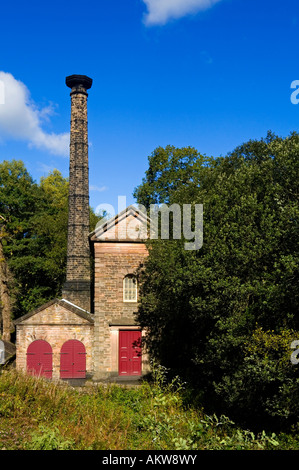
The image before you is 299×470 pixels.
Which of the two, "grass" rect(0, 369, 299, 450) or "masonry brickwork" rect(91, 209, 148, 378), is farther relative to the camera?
"masonry brickwork" rect(91, 209, 148, 378)

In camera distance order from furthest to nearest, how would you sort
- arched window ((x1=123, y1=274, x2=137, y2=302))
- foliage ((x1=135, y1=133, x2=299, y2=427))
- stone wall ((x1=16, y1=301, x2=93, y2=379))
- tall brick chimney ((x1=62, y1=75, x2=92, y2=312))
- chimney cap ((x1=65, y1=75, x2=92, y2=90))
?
chimney cap ((x1=65, y1=75, x2=92, y2=90)) → tall brick chimney ((x1=62, y1=75, x2=92, y2=312)) → arched window ((x1=123, y1=274, x2=137, y2=302)) → stone wall ((x1=16, y1=301, x2=93, y2=379)) → foliage ((x1=135, y1=133, x2=299, y2=427))

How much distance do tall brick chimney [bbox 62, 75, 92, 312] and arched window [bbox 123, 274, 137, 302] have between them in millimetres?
5966

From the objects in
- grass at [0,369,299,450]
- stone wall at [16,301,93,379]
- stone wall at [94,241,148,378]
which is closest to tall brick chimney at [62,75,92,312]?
stone wall at [16,301,93,379]

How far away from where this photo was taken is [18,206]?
37.5 m

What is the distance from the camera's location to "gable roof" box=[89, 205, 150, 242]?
21.2 m

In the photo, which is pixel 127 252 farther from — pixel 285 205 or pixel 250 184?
pixel 285 205

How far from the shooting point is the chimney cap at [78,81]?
28219mm

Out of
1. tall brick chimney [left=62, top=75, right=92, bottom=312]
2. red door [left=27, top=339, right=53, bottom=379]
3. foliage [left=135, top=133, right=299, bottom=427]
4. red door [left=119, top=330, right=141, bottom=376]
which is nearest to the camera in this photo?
foliage [left=135, top=133, right=299, bottom=427]

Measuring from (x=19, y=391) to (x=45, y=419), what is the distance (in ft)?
4.54

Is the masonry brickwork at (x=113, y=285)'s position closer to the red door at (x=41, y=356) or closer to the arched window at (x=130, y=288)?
the arched window at (x=130, y=288)

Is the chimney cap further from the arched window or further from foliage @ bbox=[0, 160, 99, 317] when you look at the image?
the arched window

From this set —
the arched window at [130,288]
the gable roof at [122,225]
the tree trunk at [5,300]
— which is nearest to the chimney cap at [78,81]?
the gable roof at [122,225]

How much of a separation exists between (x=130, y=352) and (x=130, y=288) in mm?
3180

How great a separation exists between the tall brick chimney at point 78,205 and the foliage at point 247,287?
34.6 ft
